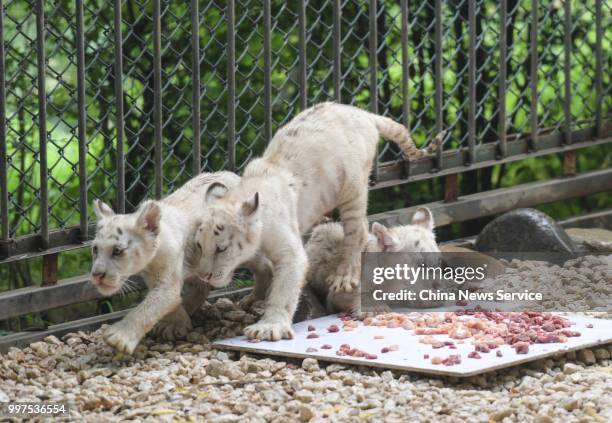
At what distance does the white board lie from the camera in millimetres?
6559

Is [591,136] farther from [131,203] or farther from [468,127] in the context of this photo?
[131,203]

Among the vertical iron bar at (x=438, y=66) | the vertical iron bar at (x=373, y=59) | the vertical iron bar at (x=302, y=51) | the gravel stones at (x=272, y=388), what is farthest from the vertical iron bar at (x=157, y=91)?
the vertical iron bar at (x=438, y=66)

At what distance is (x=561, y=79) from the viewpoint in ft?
37.6

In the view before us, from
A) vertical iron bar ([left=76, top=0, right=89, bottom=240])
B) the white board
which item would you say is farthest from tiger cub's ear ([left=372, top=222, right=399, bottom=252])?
vertical iron bar ([left=76, top=0, right=89, bottom=240])

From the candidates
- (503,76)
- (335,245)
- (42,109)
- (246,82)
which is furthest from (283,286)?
(503,76)

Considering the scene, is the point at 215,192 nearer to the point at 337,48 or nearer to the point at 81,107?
the point at 81,107

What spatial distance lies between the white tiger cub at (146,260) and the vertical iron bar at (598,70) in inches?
166

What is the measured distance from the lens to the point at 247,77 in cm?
873

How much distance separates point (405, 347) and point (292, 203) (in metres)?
1.23

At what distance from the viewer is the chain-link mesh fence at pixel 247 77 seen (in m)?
8.16

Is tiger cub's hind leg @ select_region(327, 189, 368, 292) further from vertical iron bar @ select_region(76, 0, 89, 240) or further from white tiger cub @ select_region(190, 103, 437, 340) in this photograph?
vertical iron bar @ select_region(76, 0, 89, 240)

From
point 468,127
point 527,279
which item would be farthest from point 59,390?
point 468,127

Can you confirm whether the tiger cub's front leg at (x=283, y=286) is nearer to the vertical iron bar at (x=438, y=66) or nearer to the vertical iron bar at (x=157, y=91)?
the vertical iron bar at (x=157, y=91)

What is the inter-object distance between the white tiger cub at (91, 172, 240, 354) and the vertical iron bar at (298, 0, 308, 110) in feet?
4.94
